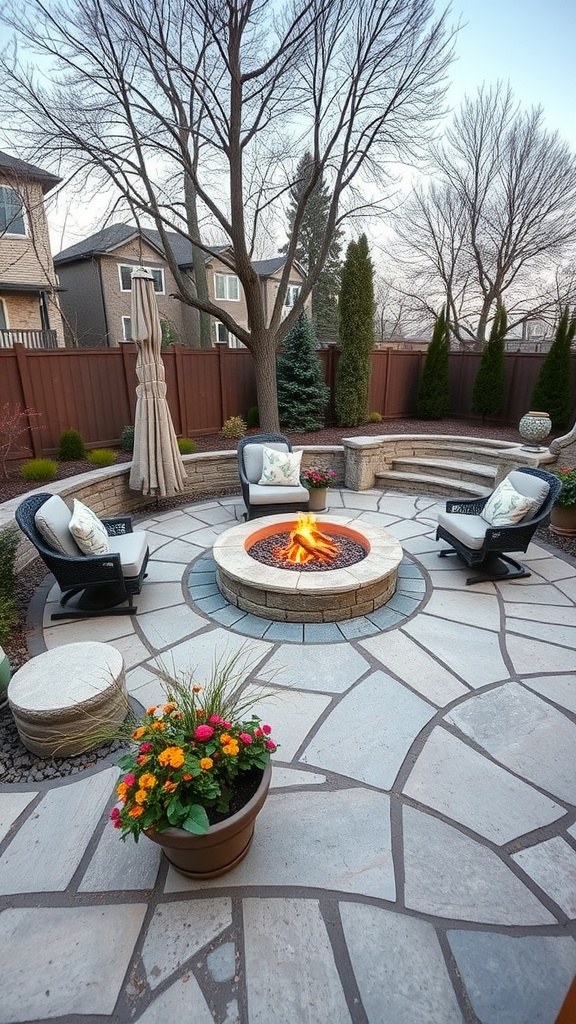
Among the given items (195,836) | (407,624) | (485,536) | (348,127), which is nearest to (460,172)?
(348,127)

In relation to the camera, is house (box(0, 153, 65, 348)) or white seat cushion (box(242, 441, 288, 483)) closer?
white seat cushion (box(242, 441, 288, 483))

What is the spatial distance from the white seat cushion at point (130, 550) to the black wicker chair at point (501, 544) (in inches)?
121

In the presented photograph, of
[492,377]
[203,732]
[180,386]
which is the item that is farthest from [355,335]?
[203,732]

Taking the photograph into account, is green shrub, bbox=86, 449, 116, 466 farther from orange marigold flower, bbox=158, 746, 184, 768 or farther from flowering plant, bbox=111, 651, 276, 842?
orange marigold flower, bbox=158, 746, 184, 768

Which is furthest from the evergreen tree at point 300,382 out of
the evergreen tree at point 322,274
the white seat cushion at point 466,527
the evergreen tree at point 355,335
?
the evergreen tree at point 322,274

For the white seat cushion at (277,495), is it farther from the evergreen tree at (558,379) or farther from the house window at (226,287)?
the house window at (226,287)

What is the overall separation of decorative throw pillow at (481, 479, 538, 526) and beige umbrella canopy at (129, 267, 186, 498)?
3.91 meters

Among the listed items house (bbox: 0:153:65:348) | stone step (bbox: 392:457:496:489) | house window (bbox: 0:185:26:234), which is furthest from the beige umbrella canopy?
house window (bbox: 0:185:26:234)

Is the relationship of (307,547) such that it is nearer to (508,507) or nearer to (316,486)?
(316,486)

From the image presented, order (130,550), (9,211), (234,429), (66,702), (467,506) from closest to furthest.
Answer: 1. (66,702)
2. (130,550)
3. (467,506)
4. (234,429)
5. (9,211)

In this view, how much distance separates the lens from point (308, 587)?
3811mm

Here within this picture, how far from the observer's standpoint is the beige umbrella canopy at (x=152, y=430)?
19.6 ft

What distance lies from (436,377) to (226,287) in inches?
597

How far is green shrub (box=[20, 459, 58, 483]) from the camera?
6.21 metres
